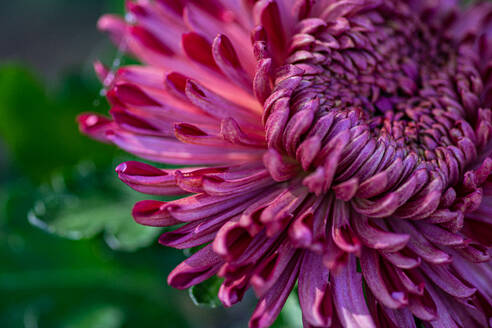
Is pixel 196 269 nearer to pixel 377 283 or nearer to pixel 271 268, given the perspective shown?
pixel 271 268

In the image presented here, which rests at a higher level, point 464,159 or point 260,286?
point 464,159

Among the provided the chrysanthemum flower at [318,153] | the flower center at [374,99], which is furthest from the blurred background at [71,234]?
the flower center at [374,99]

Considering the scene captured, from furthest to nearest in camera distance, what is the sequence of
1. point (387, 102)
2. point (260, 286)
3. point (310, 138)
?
point (387, 102) → point (310, 138) → point (260, 286)

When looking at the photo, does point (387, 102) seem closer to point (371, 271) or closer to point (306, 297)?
point (371, 271)

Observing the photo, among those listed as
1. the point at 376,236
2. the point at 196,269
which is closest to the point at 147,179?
the point at 196,269

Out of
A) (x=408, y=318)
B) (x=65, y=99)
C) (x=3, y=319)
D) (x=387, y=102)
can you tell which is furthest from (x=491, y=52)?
(x=3, y=319)

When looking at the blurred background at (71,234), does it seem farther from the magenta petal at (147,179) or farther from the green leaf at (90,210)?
the magenta petal at (147,179)
